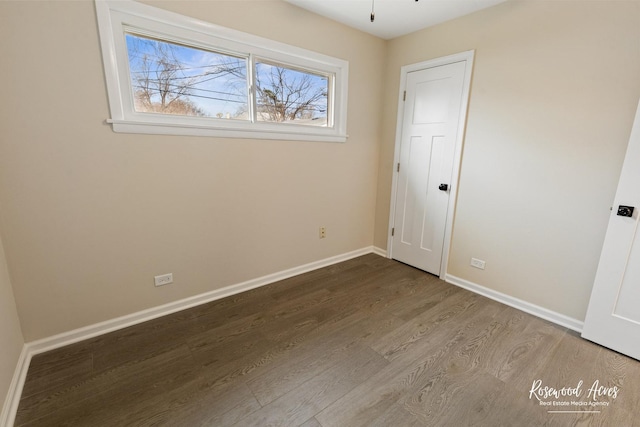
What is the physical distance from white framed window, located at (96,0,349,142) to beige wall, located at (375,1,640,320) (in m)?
1.34

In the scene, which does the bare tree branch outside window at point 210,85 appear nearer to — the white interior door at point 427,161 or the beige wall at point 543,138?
the white interior door at point 427,161

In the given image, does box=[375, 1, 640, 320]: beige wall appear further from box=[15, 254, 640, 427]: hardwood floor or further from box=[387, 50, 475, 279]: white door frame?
box=[15, 254, 640, 427]: hardwood floor

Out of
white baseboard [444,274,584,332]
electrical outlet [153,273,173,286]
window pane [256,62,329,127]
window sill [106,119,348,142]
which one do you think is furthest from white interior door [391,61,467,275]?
electrical outlet [153,273,173,286]

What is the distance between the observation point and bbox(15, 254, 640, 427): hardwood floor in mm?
1445

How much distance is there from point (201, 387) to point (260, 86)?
2315 mm

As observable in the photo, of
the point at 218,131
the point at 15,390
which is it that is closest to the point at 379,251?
the point at 218,131

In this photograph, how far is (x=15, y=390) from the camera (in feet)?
4.91

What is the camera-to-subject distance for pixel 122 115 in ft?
6.15

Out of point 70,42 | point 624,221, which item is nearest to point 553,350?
point 624,221

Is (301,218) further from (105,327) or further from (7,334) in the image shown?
(7,334)

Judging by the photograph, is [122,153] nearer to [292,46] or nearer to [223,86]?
[223,86]

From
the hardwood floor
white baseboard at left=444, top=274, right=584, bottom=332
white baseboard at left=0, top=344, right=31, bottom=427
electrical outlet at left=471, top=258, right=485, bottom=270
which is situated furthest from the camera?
electrical outlet at left=471, top=258, right=485, bottom=270

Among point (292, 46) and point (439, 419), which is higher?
point (292, 46)

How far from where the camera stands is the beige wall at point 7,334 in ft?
4.60
